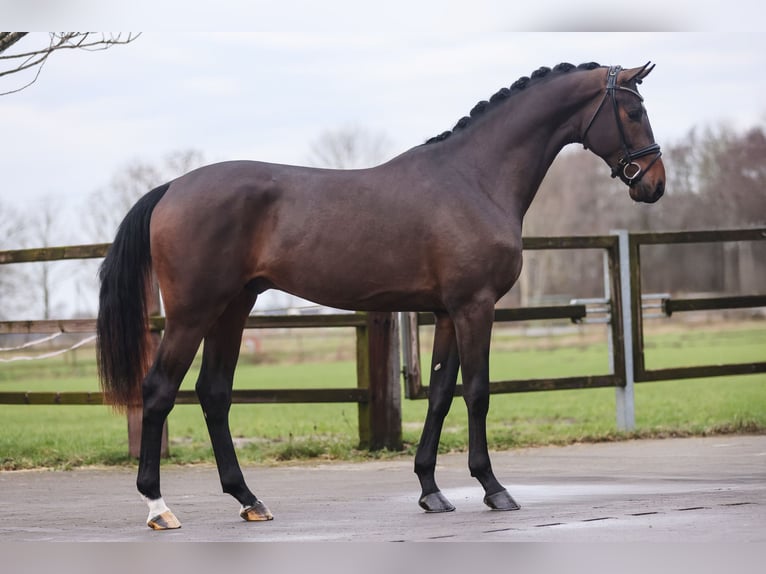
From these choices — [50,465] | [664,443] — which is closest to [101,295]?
[50,465]

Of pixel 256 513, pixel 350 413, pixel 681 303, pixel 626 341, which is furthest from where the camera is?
pixel 350 413

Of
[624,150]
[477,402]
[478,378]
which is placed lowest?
[477,402]

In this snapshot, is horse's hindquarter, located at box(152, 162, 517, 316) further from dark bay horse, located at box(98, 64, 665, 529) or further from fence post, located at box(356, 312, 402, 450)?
fence post, located at box(356, 312, 402, 450)

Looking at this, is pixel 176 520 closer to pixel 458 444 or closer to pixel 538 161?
pixel 538 161

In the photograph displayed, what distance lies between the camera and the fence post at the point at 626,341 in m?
8.79

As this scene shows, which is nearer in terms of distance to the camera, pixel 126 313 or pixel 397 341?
pixel 126 313

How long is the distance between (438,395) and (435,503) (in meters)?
0.57

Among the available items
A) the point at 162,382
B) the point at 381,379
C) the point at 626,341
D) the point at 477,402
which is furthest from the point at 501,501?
the point at 626,341

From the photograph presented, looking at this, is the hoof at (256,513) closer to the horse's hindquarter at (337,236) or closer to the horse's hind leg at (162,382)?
the horse's hind leg at (162,382)

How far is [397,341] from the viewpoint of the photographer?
7.86 meters

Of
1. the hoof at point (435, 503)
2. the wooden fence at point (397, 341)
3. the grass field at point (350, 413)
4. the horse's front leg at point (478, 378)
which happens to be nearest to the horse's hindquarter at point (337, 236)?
the horse's front leg at point (478, 378)

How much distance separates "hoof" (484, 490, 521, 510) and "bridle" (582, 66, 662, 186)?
178 centimetres

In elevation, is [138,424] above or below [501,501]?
above

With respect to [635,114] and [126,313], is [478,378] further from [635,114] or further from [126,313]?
[126,313]
